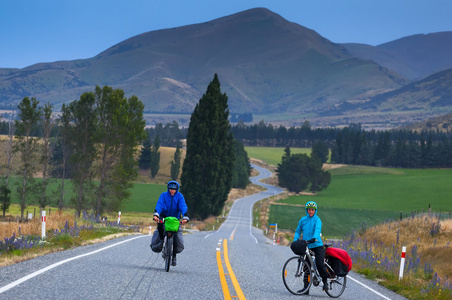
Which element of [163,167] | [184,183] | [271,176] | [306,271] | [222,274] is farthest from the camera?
[271,176]

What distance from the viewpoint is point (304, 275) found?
12.9 metres

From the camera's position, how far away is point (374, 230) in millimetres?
35656

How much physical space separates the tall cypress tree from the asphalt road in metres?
45.2

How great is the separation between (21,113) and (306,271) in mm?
60471

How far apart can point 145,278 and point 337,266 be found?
4083 millimetres

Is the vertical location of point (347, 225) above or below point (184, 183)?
below

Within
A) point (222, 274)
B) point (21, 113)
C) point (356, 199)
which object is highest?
point (21, 113)

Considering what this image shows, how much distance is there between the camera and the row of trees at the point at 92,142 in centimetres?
6550

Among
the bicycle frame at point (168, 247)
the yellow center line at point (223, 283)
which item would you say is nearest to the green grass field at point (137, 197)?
the yellow center line at point (223, 283)

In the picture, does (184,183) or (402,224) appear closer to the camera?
(402,224)

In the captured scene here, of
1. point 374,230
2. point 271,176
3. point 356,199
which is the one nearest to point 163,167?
point 271,176

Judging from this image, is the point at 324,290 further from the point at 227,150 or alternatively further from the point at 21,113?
the point at 21,113

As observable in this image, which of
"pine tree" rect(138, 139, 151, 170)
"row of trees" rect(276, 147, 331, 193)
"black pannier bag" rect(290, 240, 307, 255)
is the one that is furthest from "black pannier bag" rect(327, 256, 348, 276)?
"pine tree" rect(138, 139, 151, 170)

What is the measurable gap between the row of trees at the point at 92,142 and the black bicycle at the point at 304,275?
171 ft
